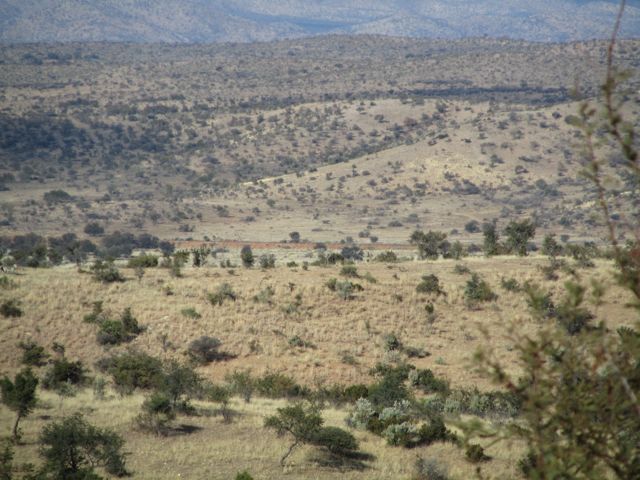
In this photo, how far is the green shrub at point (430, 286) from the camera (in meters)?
32.9

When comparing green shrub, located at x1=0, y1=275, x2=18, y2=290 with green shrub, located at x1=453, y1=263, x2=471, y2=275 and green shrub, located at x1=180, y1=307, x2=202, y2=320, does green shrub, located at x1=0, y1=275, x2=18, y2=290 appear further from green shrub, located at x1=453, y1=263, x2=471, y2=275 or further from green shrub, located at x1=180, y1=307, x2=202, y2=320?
green shrub, located at x1=453, y1=263, x2=471, y2=275

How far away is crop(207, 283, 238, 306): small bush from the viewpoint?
30494 mm

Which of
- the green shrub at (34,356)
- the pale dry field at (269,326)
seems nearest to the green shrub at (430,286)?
the pale dry field at (269,326)

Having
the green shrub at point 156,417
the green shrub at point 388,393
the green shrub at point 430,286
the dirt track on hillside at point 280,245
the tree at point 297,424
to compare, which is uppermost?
the tree at point 297,424

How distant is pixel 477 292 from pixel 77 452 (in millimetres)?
22621

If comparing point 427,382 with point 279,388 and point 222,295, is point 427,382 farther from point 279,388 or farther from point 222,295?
point 222,295

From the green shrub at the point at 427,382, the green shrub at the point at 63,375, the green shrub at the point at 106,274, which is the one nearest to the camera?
the green shrub at the point at 63,375

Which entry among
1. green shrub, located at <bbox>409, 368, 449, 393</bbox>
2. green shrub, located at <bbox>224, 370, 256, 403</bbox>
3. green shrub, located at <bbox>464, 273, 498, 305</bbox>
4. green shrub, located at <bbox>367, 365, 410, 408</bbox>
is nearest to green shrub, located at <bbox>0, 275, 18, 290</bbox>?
green shrub, located at <bbox>224, 370, 256, 403</bbox>

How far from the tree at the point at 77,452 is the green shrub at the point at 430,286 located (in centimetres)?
2084

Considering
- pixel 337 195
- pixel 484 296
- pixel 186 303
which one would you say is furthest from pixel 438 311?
pixel 337 195

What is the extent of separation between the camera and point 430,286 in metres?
33.0

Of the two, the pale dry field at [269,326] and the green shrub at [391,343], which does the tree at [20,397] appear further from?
the green shrub at [391,343]

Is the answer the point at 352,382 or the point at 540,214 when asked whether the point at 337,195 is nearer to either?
the point at 540,214

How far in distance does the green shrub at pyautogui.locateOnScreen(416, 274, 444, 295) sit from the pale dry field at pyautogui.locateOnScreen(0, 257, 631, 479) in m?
0.43
